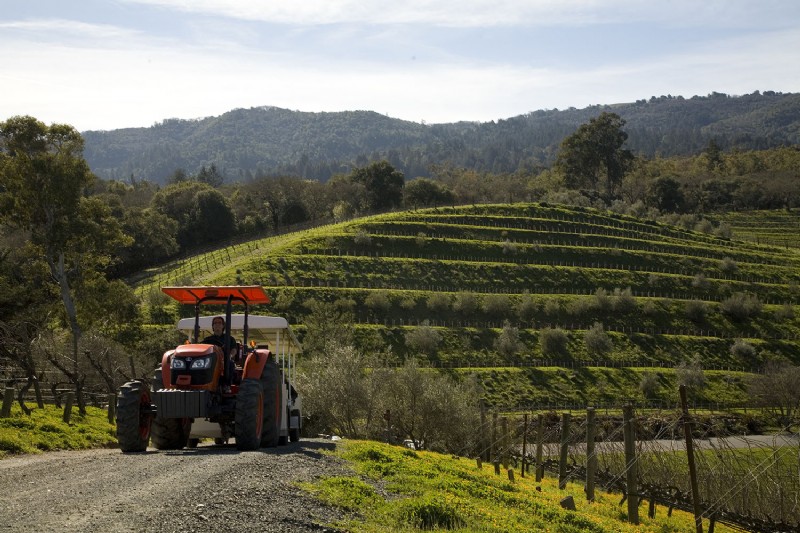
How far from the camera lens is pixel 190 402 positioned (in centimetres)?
1734

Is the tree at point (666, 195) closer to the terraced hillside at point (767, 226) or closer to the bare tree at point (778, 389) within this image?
the terraced hillside at point (767, 226)

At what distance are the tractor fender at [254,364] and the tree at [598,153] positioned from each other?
147m

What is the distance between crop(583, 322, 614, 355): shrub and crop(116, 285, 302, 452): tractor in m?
66.4

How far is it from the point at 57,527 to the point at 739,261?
11530 centimetres

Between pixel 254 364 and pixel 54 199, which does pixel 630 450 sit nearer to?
pixel 254 364

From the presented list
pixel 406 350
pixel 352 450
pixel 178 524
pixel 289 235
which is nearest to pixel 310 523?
pixel 178 524

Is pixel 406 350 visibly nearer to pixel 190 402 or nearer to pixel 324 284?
pixel 324 284

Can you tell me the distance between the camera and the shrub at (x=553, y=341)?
83188mm

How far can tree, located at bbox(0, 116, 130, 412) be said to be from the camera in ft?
136

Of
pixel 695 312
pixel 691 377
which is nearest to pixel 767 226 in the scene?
pixel 695 312

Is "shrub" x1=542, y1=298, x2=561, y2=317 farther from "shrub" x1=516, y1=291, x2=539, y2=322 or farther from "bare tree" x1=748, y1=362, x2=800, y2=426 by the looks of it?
"bare tree" x1=748, y1=362, x2=800, y2=426

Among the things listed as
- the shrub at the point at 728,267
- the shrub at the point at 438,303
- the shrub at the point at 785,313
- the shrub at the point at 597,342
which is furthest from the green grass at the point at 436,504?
the shrub at the point at 728,267

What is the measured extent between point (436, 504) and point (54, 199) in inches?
1370

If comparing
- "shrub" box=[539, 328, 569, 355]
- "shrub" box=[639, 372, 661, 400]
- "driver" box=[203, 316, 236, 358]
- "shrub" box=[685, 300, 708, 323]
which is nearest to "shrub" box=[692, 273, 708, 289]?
"shrub" box=[685, 300, 708, 323]
